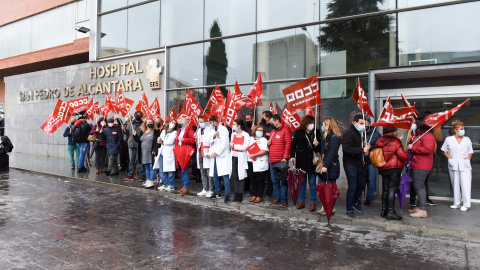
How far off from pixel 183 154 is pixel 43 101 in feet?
45.9

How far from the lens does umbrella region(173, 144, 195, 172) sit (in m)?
9.23

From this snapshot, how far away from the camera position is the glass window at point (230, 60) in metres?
12.6

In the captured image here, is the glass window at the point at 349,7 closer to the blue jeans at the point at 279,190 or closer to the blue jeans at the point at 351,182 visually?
the blue jeans at the point at 351,182

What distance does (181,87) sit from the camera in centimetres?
1430

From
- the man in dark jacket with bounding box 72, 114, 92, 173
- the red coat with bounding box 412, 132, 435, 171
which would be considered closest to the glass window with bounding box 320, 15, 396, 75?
the red coat with bounding box 412, 132, 435, 171

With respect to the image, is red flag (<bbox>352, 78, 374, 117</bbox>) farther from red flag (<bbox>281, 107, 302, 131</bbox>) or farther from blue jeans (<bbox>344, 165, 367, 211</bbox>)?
red flag (<bbox>281, 107, 302, 131</bbox>)

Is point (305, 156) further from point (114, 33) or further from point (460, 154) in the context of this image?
point (114, 33)

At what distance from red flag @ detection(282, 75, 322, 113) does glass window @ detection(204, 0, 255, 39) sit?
17.4 feet

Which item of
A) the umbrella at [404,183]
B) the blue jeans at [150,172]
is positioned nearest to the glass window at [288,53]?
the umbrella at [404,183]

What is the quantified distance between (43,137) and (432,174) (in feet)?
61.0

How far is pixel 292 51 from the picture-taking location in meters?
11.6

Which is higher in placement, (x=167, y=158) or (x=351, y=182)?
(x=167, y=158)

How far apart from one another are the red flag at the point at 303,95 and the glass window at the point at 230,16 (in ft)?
17.4

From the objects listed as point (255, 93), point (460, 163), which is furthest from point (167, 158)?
point (460, 163)
